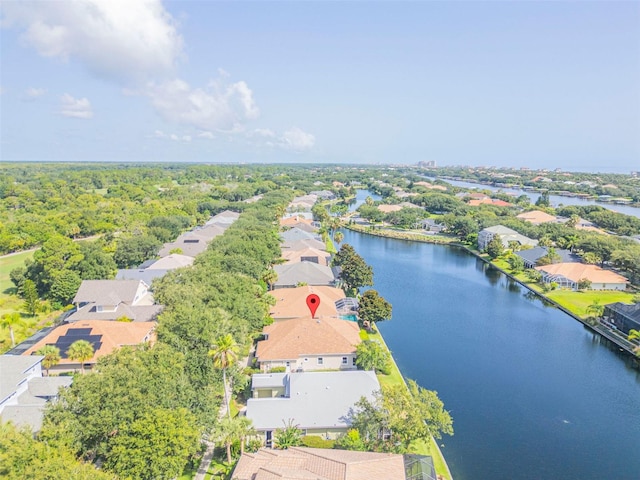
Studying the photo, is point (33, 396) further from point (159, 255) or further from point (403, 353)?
point (159, 255)

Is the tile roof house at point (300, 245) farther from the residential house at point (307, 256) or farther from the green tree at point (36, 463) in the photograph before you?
the green tree at point (36, 463)

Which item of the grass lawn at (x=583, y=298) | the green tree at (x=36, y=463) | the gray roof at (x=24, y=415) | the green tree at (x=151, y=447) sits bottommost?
the grass lawn at (x=583, y=298)

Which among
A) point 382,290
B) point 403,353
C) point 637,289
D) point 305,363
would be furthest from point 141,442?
point 637,289

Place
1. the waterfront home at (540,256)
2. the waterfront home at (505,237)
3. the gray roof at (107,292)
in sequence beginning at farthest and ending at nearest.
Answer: the waterfront home at (505,237), the waterfront home at (540,256), the gray roof at (107,292)

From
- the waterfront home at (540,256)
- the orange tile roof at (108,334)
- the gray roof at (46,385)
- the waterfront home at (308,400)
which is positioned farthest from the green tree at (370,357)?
the waterfront home at (540,256)

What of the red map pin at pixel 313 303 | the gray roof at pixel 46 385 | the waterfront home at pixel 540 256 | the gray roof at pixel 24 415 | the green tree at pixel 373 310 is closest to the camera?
the gray roof at pixel 24 415

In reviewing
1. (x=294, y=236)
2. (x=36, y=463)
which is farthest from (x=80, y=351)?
(x=294, y=236)

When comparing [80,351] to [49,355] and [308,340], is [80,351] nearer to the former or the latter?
[49,355]
